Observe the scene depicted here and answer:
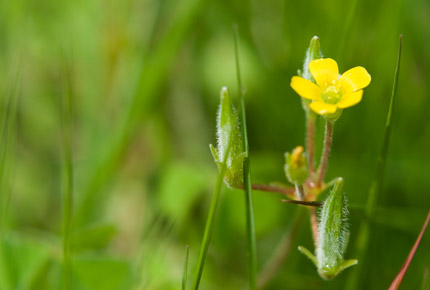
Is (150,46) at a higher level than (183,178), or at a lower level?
higher

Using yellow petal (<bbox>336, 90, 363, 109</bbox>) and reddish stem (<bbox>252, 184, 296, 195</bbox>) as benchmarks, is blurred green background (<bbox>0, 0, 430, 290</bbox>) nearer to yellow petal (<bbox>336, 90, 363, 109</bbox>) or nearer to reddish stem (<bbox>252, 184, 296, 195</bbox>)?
reddish stem (<bbox>252, 184, 296, 195</bbox>)

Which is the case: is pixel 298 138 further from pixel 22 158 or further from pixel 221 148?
pixel 22 158

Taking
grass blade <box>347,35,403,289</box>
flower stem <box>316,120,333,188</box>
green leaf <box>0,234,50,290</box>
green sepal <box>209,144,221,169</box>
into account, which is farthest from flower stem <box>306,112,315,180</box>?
green leaf <box>0,234,50,290</box>

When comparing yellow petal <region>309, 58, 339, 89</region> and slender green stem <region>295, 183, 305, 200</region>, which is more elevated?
yellow petal <region>309, 58, 339, 89</region>

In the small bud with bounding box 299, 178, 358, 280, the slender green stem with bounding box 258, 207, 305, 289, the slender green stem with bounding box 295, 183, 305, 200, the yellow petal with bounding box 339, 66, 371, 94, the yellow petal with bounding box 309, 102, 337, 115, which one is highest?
the yellow petal with bounding box 339, 66, 371, 94

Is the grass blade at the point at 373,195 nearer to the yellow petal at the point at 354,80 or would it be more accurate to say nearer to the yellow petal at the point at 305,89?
the yellow petal at the point at 354,80

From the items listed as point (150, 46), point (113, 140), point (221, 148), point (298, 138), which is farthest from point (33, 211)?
point (221, 148)
